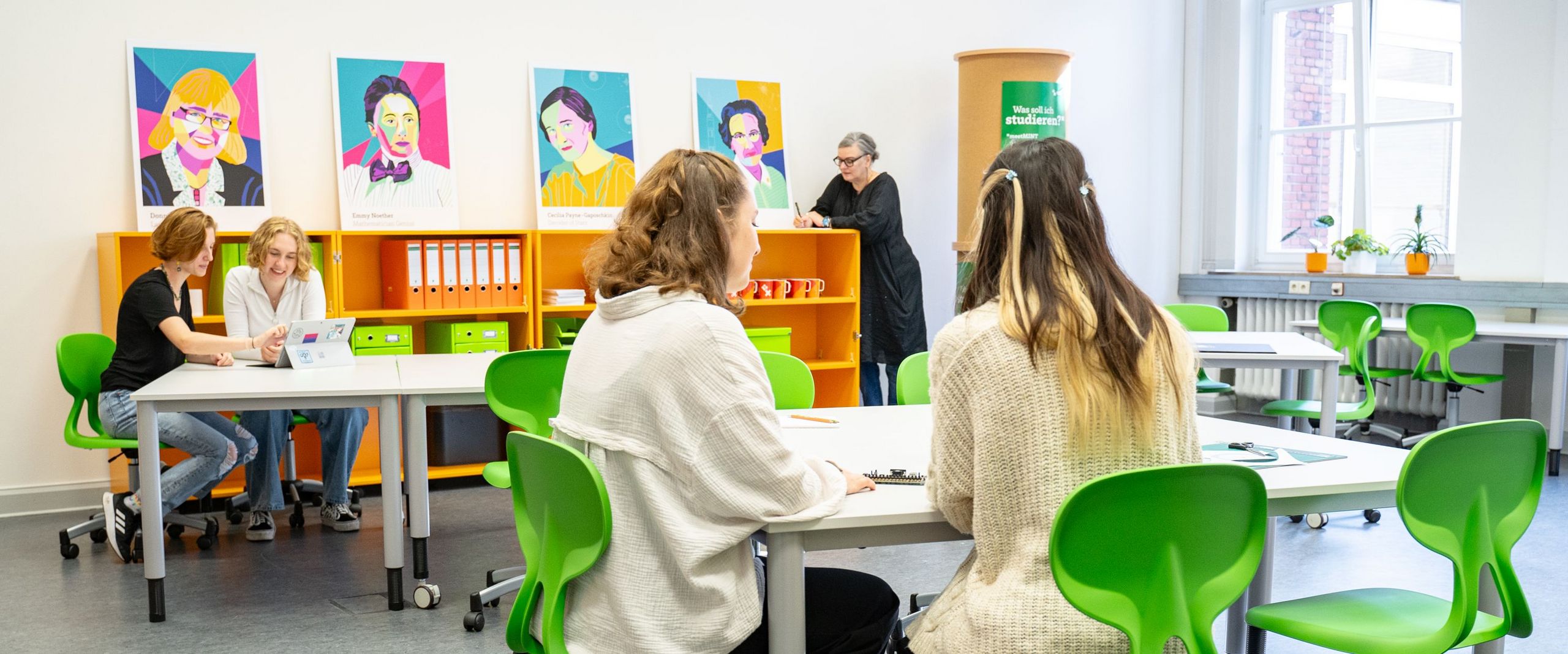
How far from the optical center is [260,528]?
437 centimetres

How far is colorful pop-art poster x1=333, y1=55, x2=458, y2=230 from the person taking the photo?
205 inches

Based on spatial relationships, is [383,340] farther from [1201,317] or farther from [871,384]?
[1201,317]

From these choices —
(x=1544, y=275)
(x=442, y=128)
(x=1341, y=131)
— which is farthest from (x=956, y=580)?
(x=1341, y=131)

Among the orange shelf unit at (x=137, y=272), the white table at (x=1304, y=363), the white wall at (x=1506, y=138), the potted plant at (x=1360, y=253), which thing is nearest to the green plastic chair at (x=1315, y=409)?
the white table at (x=1304, y=363)

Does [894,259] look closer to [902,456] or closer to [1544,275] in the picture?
[1544,275]

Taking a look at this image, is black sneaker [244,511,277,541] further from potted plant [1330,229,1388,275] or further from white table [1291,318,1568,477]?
potted plant [1330,229,1388,275]

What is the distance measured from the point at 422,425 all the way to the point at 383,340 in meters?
1.65

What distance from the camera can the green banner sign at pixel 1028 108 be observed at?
6055 mm

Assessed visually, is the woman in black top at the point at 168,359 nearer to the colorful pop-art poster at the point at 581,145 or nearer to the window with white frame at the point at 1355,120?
the colorful pop-art poster at the point at 581,145

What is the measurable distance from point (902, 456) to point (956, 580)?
21.8 inches

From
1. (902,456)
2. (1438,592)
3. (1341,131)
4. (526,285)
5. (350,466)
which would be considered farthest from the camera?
(1341,131)

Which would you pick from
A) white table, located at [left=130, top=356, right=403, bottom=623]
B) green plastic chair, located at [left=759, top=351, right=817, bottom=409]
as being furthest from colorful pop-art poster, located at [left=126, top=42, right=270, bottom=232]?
green plastic chair, located at [left=759, top=351, right=817, bottom=409]

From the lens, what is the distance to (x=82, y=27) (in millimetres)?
4781

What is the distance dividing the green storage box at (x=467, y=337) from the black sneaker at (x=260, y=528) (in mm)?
1070
